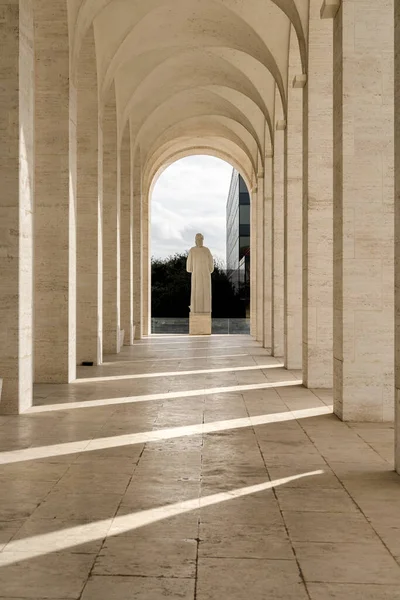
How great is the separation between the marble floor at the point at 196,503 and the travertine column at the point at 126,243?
13.1 m

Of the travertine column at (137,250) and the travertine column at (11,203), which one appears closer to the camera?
the travertine column at (11,203)

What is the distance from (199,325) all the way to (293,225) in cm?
1536

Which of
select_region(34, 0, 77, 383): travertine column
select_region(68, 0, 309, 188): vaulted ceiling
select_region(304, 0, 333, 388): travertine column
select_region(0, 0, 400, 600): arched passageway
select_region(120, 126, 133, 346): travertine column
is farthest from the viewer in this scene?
select_region(120, 126, 133, 346): travertine column

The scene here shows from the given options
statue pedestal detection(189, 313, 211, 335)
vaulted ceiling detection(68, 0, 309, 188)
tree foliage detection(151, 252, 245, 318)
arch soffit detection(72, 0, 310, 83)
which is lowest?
statue pedestal detection(189, 313, 211, 335)

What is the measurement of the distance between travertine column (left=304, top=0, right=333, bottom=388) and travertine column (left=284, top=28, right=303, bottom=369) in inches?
104

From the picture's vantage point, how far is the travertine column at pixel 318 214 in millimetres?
12531

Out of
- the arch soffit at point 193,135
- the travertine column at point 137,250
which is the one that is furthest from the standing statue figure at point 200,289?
the arch soffit at point 193,135

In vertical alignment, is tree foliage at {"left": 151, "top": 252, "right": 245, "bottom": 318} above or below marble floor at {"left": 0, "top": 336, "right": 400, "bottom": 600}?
above

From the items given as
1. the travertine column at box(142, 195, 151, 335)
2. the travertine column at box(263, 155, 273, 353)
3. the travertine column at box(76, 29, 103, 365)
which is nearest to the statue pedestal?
the travertine column at box(142, 195, 151, 335)

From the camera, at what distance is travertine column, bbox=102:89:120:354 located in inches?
788

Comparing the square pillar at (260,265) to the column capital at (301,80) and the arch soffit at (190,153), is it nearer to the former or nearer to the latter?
the arch soffit at (190,153)

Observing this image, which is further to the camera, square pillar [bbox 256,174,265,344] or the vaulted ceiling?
square pillar [bbox 256,174,265,344]

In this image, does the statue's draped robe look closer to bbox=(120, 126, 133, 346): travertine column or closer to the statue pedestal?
the statue pedestal

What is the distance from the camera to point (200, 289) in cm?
3083
